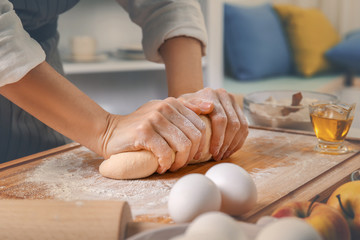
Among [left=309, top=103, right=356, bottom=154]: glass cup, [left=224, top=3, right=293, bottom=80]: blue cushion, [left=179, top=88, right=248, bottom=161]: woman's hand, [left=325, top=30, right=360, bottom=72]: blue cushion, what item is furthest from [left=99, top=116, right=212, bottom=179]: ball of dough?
[left=325, top=30, right=360, bottom=72]: blue cushion

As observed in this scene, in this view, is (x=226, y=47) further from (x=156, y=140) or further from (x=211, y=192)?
(x=211, y=192)

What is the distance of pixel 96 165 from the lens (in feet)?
2.85

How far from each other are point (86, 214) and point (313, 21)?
313 cm

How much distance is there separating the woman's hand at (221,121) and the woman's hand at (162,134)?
5 centimetres

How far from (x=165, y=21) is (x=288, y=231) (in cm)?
83

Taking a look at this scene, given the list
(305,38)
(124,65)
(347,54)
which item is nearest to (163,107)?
(124,65)

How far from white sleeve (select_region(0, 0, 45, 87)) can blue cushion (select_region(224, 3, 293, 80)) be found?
7.20 ft

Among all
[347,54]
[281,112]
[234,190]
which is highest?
[234,190]

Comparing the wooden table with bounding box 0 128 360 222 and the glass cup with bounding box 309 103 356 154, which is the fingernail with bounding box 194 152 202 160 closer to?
the wooden table with bounding box 0 128 360 222

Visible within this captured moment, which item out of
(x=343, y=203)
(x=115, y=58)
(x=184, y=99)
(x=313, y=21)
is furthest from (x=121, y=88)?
(x=343, y=203)

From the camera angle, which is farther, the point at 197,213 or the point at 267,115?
the point at 267,115

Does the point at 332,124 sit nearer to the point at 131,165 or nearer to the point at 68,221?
the point at 131,165

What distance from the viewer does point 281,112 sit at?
1.12 m

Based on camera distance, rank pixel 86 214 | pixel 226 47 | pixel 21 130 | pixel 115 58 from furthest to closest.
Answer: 1. pixel 226 47
2. pixel 115 58
3. pixel 21 130
4. pixel 86 214
